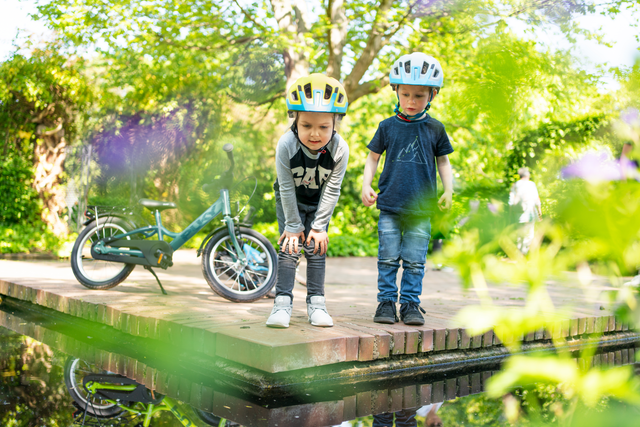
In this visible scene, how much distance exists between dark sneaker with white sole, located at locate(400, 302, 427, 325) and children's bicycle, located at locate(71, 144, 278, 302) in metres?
1.22

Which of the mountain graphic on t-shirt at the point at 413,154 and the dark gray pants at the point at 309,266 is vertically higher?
the mountain graphic on t-shirt at the point at 413,154

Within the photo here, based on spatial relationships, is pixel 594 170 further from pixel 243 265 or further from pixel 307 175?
pixel 243 265

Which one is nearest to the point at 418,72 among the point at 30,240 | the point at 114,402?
the point at 114,402

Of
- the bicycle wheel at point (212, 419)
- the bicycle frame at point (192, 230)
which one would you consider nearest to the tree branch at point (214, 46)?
the bicycle frame at point (192, 230)

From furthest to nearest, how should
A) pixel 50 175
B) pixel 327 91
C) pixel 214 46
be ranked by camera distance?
pixel 50 175 < pixel 214 46 < pixel 327 91

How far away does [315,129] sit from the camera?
119 inches

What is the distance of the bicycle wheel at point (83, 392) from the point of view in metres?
2.54

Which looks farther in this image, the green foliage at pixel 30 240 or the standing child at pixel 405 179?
the green foliage at pixel 30 240

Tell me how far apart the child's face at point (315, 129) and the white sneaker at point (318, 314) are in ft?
2.86

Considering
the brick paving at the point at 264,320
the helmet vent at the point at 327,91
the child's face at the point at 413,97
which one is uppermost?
the child's face at the point at 413,97

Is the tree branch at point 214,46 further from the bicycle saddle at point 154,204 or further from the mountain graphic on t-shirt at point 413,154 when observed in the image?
the mountain graphic on t-shirt at point 413,154

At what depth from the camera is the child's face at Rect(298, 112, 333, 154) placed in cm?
302

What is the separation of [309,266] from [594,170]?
293cm

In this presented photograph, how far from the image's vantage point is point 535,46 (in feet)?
2.23
